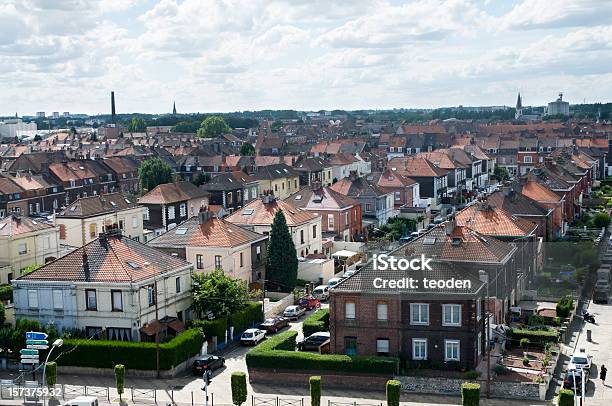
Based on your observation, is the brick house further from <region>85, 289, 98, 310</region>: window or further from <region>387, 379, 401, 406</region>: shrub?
<region>85, 289, 98, 310</region>: window

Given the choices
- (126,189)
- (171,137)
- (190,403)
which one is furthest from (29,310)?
(171,137)

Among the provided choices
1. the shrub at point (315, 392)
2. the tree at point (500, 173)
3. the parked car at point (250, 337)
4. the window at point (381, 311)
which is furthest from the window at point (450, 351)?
the tree at point (500, 173)

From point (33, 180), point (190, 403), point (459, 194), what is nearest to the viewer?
point (190, 403)

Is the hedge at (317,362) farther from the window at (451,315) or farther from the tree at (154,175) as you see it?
the tree at (154,175)

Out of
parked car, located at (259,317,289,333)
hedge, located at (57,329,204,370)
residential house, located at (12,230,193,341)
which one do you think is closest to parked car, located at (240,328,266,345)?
parked car, located at (259,317,289,333)

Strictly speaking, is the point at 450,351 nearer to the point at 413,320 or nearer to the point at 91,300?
the point at 413,320

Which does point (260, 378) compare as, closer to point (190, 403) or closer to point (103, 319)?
point (190, 403)

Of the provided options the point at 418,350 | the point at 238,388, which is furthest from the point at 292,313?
the point at 238,388

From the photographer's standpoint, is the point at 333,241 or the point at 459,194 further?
the point at 459,194
